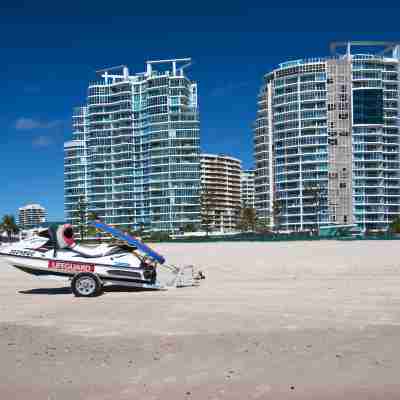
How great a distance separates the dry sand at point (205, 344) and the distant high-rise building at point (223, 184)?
163333mm

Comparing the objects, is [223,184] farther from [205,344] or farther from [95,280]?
[205,344]

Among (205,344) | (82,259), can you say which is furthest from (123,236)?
(205,344)

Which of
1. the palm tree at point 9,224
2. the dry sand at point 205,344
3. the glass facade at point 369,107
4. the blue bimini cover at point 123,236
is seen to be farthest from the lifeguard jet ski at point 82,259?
the palm tree at point 9,224

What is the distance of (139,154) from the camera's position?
140750mm

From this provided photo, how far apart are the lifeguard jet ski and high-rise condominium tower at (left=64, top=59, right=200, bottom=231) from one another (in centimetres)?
11911

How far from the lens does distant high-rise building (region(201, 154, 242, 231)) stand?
597ft

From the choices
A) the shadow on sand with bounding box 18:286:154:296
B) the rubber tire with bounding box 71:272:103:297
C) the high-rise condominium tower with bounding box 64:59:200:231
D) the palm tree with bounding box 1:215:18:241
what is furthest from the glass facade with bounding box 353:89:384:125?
the rubber tire with bounding box 71:272:103:297

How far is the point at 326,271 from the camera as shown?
19391 mm

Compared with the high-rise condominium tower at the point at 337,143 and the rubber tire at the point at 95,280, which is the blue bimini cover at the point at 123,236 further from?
the high-rise condominium tower at the point at 337,143

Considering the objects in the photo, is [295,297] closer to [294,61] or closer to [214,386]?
[214,386]

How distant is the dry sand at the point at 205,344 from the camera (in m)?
5.86

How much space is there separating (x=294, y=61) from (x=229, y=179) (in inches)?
2583

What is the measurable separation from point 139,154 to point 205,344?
13469 cm

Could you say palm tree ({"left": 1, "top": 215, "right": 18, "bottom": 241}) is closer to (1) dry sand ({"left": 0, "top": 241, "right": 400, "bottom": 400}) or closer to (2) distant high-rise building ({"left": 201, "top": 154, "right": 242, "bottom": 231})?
(2) distant high-rise building ({"left": 201, "top": 154, "right": 242, "bottom": 231})
